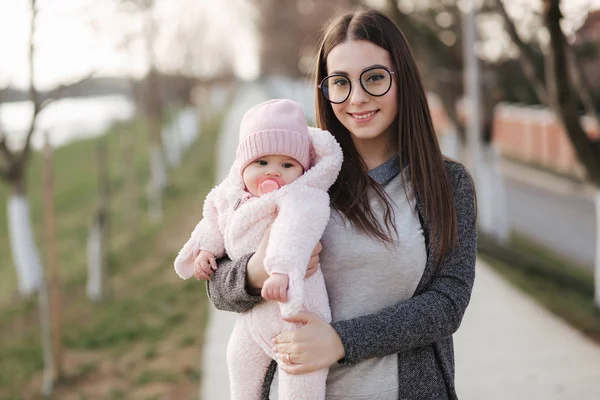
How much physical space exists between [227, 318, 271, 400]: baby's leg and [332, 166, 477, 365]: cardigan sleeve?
0.27 meters

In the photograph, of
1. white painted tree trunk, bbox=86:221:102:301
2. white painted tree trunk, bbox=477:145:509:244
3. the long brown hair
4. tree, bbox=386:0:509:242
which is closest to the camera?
the long brown hair

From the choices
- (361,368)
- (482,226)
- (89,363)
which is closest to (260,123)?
(361,368)

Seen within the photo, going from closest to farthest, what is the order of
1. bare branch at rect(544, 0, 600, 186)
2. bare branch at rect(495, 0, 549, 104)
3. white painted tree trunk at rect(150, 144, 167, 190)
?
bare branch at rect(544, 0, 600, 186) < bare branch at rect(495, 0, 549, 104) < white painted tree trunk at rect(150, 144, 167, 190)

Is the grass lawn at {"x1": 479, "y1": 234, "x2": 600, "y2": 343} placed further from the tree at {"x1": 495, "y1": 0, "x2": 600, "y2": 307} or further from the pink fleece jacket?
the pink fleece jacket

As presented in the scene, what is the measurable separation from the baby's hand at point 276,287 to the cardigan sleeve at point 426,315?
0.55 ft

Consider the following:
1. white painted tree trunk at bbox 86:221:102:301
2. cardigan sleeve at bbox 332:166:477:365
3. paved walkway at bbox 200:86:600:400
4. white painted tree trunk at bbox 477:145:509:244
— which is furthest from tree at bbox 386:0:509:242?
cardigan sleeve at bbox 332:166:477:365

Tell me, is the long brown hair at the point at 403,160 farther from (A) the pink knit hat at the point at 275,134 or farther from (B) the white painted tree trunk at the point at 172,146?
(B) the white painted tree trunk at the point at 172,146

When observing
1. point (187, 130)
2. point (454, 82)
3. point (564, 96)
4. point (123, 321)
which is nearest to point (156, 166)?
point (454, 82)

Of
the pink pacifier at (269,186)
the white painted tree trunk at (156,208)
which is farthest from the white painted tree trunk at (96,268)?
the pink pacifier at (269,186)

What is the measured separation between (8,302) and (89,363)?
9.86 feet

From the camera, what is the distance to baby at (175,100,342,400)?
1.75 metres

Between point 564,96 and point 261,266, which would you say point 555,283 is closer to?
point 564,96

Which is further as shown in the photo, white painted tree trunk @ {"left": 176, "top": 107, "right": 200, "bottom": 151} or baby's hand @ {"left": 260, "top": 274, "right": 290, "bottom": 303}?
white painted tree trunk @ {"left": 176, "top": 107, "right": 200, "bottom": 151}

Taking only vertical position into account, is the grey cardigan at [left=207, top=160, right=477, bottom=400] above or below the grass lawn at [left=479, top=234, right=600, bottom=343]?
above
